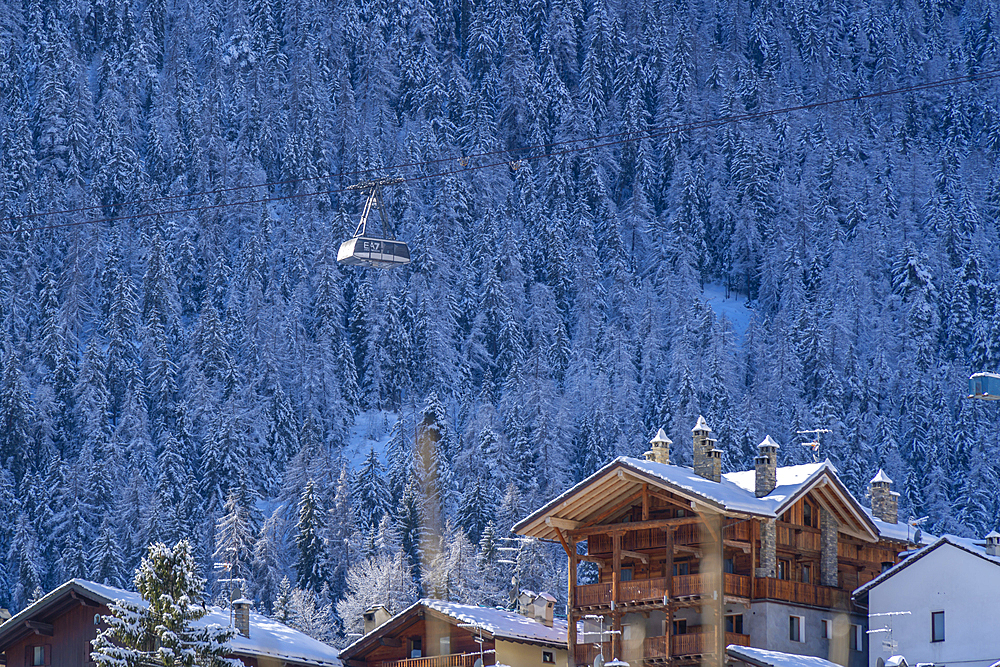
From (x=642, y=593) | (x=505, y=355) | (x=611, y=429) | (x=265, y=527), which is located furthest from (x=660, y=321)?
(x=642, y=593)

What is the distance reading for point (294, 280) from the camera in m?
183

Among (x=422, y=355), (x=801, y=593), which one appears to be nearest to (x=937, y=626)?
(x=801, y=593)

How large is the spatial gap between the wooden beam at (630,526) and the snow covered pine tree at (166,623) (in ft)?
49.5

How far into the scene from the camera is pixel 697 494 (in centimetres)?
4641

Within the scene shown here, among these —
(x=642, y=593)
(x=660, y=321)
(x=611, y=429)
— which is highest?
(x=660, y=321)

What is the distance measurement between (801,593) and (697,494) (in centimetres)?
557

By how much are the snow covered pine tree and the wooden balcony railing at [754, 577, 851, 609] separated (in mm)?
17721

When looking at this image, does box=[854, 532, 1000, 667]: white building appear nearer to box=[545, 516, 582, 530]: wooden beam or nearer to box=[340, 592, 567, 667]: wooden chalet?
box=[545, 516, 582, 530]: wooden beam

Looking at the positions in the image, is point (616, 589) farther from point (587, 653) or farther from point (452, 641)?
point (452, 641)

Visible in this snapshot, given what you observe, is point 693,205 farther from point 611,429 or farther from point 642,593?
point 642,593

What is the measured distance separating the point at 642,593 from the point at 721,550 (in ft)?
10.0

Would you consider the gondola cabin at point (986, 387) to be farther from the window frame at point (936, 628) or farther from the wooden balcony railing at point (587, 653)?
the wooden balcony railing at point (587, 653)

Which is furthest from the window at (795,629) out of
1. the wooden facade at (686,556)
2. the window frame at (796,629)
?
the wooden facade at (686,556)

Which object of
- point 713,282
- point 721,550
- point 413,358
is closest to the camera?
point 721,550
